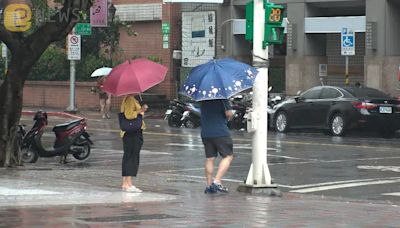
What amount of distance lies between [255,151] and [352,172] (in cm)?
392

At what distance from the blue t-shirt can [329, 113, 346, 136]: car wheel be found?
13569 millimetres

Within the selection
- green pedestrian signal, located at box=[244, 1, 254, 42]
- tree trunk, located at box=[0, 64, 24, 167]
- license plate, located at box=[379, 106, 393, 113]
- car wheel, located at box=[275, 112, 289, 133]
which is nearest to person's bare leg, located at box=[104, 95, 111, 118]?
car wheel, located at box=[275, 112, 289, 133]

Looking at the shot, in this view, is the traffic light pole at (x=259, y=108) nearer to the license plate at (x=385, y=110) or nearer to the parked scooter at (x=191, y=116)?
the license plate at (x=385, y=110)

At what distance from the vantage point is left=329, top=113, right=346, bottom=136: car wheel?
27.0m

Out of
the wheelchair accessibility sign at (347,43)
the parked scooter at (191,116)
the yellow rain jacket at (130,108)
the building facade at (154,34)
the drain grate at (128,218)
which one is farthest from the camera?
the building facade at (154,34)

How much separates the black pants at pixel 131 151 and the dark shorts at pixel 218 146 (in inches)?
42.0

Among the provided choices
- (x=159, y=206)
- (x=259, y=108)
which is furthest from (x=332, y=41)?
(x=159, y=206)

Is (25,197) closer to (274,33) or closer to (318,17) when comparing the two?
(274,33)

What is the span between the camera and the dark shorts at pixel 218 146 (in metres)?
13.9

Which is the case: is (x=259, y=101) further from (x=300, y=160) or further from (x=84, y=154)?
A: (x=84, y=154)

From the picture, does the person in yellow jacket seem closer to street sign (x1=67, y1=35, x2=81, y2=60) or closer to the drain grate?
the drain grate

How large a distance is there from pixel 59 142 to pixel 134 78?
6.76 meters

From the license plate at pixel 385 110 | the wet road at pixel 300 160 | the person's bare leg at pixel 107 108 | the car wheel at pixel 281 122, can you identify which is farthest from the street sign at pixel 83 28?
the license plate at pixel 385 110

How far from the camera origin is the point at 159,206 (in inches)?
474
